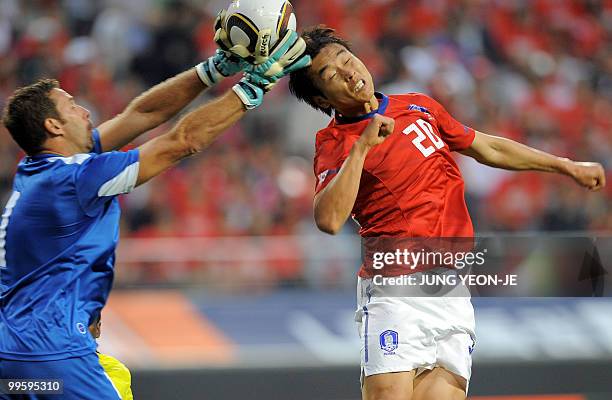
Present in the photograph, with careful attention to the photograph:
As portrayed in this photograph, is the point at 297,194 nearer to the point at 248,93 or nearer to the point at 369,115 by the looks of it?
the point at 369,115

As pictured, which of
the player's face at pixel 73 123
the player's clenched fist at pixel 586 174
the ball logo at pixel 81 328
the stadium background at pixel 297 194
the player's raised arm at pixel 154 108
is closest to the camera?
the ball logo at pixel 81 328

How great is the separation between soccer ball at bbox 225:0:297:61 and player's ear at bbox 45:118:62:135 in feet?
2.89

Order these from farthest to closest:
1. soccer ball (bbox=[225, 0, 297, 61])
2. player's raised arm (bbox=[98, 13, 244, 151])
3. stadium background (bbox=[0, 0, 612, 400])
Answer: stadium background (bbox=[0, 0, 612, 400]), player's raised arm (bbox=[98, 13, 244, 151]), soccer ball (bbox=[225, 0, 297, 61])

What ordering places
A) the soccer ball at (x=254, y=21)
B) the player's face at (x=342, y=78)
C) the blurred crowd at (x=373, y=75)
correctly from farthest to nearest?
the blurred crowd at (x=373, y=75)
the player's face at (x=342, y=78)
the soccer ball at (x=254, y=21)

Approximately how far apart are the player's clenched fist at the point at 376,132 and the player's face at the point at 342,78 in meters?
0.39

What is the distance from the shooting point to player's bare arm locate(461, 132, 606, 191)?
5.11 m

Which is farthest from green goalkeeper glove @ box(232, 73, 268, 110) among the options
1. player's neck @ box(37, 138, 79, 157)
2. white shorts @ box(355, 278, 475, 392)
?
white shorts @ box(355, 278, 475, 392)

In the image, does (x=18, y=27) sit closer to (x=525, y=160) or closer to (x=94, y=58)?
(x=94, y=58)

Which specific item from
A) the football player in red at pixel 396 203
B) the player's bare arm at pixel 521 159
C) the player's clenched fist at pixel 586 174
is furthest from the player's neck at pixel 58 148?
the player's clenched fist at pixel 586 174

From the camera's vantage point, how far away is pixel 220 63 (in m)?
4.70

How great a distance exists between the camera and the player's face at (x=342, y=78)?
475cm

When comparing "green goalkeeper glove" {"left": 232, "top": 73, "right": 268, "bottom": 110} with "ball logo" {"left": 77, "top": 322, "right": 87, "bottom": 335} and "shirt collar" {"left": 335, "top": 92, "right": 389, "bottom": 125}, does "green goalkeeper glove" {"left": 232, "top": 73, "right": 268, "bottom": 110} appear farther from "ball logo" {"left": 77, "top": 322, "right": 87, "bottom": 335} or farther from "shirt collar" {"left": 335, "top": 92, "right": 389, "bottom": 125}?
"ball logo" {"left": 77, "top": 322, "right": 87, "bottom": 335}

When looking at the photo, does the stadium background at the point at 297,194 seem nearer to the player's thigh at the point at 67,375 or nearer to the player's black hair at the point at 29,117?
the player's thigh at the point at 67,375

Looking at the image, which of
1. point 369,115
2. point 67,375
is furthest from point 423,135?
point 67,375
